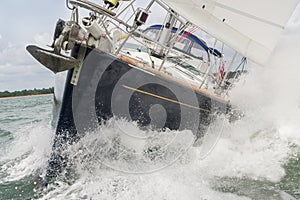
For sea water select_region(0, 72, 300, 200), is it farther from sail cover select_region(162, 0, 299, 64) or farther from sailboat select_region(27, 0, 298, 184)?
sail cover select_region(162, 0, 299, 64)

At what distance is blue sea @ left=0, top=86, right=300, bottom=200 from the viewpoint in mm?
3779

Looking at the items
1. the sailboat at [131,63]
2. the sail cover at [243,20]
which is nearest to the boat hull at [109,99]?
the sailboat at [131,63]

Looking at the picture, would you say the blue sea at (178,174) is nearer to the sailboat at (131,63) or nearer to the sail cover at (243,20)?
the sailboat at (131,63)

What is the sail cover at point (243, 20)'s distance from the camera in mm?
4254

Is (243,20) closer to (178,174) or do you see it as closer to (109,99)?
(109,99)

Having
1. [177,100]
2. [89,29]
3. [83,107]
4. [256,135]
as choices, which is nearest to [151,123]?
[177,100]

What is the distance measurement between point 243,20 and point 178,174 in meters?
2.51

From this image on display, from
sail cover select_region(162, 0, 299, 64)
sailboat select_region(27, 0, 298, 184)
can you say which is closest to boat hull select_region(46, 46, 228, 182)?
sailboat select_region(27, 0, 298, 184)

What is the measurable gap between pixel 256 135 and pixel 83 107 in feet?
13.5

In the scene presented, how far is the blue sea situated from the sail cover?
5.76 feet

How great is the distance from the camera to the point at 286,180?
169 inches

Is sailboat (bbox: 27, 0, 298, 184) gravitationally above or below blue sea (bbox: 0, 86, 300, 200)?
above

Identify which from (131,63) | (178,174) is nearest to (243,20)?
(131,63)

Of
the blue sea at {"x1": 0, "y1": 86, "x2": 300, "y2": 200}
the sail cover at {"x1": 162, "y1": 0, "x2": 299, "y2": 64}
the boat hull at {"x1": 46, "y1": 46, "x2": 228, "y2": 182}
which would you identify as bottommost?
the blue sea at {"x1": 0, "y1": 86, "x2": 300, "y2": 200}
